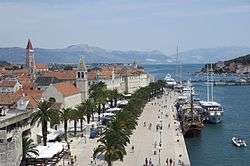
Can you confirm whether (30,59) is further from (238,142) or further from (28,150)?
(28,150)

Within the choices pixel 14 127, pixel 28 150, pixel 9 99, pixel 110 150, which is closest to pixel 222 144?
pixel 9 99

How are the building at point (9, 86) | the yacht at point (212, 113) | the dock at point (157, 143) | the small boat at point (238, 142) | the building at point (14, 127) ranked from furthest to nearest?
the building at point (9, 86) → the yacht at point (212, 113) → the small boat at point (238, 142) → the dock at point (157, 143) → the building at point (14, 127)

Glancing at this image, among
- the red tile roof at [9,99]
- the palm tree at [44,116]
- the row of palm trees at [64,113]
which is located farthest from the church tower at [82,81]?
the palm tree at [44,116]

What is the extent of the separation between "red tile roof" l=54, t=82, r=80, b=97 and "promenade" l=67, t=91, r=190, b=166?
13.3 metres

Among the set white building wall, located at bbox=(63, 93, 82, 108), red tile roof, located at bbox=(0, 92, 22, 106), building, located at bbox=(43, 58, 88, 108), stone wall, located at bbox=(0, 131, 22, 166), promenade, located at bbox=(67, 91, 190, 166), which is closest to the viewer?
stone wall, located at bbox=(0, 131, 22, 166)

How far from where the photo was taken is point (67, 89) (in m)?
104

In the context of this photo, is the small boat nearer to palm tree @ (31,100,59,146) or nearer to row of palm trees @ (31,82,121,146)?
row of palm trees @ (31,82,121,146)

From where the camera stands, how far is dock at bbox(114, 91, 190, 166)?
2511 inches

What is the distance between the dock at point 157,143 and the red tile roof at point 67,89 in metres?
13.1

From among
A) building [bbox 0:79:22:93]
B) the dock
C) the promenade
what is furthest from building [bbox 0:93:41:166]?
building [bbox 0:79:22:93]

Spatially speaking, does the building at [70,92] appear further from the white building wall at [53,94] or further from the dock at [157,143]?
the dock at [157,143]

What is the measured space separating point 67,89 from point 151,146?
34055mm

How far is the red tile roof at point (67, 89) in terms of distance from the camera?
326ft

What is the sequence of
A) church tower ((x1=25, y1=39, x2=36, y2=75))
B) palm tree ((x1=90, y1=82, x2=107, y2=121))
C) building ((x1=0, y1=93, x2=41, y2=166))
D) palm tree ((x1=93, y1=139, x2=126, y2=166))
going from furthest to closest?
church tower ((x1=25, y1=39, x2=36, y2=75)), palm tree ((x1=90, y1=82, x2=107, y2=121)), palm tree ((x1=93, y1=139, x2=126, y2=166)), building ((x1=0, y1=93, x2=41, y2=166))
